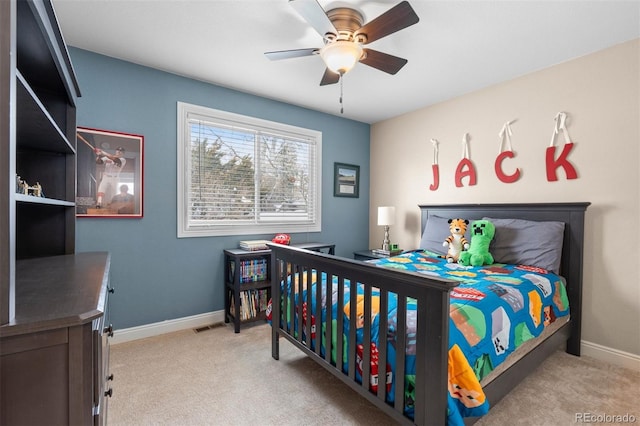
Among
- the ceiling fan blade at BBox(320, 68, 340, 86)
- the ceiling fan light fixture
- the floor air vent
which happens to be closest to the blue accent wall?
the floor air vent

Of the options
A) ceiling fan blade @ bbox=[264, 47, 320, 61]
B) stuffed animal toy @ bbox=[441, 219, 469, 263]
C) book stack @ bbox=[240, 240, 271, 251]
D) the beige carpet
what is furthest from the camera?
book stack @ bbox=[240, 240, 271, 251]

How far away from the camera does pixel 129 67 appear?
8.45ft

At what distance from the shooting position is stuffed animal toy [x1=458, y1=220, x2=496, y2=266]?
100 inches

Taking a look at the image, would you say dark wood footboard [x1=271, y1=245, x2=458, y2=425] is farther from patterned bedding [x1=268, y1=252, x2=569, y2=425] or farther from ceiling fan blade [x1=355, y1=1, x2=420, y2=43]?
ceiling fan blade [x1=355, y1=1, x2=420, y2=43]

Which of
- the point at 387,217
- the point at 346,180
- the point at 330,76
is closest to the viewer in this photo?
the point at 330,76

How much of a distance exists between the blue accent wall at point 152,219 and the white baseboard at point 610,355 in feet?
10.3

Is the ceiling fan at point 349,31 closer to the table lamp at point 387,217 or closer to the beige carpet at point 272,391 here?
the table lamp at point 387,217

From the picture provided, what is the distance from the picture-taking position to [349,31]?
1906 mm

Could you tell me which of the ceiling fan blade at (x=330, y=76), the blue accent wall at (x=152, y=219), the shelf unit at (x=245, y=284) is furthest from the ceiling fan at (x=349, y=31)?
the shelf unit at (x=245, y=284)

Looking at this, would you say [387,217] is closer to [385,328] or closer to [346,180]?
[346,180]

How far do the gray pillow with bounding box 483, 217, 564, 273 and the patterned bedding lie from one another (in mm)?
99

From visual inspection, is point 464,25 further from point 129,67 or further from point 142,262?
point 142,262

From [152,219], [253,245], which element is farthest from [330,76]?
[152,219]

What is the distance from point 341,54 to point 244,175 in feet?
5.74
